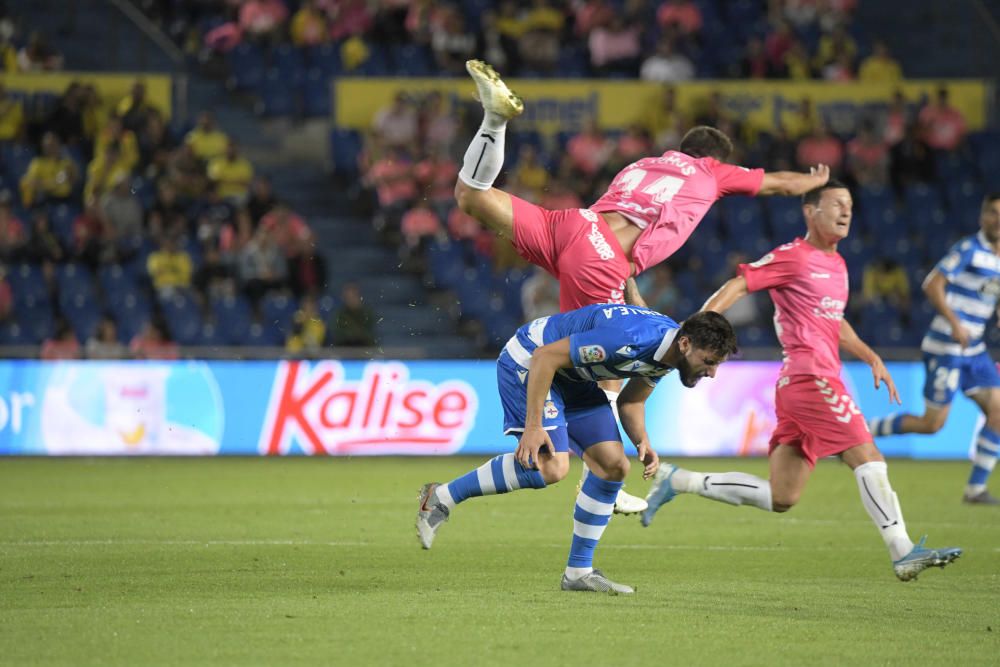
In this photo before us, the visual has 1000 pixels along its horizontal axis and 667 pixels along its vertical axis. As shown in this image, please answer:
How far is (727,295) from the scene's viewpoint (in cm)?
868

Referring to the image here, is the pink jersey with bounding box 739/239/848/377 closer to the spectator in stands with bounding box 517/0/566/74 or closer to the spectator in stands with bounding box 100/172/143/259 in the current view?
the spectator in stands with bounding box 100/172/143/259

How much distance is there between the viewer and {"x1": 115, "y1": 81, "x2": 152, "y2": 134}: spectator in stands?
20688 mm

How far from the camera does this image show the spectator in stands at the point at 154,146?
803 inches

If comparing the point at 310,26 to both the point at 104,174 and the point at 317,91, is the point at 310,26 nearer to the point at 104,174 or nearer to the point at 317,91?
the point at 317,91

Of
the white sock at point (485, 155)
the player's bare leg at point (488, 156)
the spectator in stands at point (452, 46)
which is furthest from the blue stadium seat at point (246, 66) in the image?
the white sock at point (485, 155)

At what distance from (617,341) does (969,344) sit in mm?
6897

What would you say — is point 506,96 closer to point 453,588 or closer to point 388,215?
point 453,588

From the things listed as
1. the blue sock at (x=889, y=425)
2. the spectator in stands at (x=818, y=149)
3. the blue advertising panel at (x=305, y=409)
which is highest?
the spectator in stands at (x=818, y=149)

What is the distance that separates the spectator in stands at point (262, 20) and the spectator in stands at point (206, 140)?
7.25 feet

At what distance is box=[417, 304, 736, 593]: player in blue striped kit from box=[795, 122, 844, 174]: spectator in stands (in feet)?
47.3

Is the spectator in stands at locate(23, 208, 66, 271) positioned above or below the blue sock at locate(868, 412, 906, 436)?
below

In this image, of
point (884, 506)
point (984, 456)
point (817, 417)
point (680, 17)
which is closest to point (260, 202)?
point (680, 17)

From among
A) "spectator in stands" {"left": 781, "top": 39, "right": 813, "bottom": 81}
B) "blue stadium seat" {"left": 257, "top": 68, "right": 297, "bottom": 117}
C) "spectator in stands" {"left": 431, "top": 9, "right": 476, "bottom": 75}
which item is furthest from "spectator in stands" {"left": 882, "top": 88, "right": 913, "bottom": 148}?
"blue stadium seat" {"left": 257, "top": 68, "right": 297, "bottom": 117}

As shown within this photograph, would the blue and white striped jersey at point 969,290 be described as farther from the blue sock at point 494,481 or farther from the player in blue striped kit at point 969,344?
the blue sock at point 494,481
